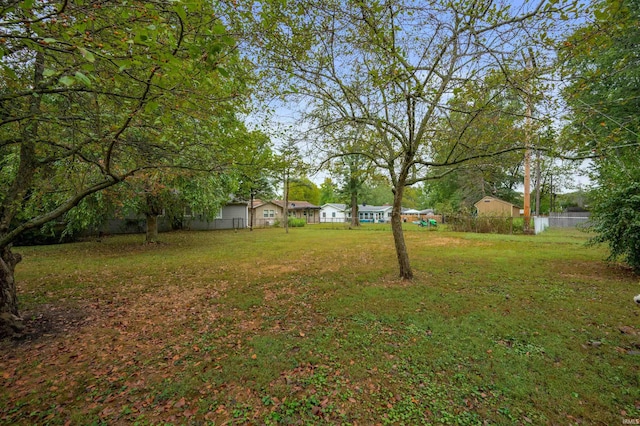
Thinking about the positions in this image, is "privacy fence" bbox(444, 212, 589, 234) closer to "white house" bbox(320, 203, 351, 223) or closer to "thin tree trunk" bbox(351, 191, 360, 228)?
"thin tree trunk" bbox(351, 191, 360, 228)

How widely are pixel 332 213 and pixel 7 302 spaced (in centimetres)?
3959

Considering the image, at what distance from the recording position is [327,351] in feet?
10.8

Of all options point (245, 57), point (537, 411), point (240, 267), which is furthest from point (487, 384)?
point (240, 267)

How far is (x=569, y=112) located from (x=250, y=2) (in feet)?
16.4

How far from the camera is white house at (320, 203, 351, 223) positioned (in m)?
42.0

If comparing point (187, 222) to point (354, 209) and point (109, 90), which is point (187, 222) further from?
point (109, 90)

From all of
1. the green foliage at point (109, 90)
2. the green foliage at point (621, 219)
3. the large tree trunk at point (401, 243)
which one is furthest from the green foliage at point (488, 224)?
the green foliage at point (109, 90)

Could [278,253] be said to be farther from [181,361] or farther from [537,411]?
[537,411]

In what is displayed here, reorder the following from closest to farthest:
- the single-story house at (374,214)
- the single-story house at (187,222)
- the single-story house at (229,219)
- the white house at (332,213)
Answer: the single-story house at (187,222) → the single-story house at (229,219) → the white house at (332,213) → the single-story house at (374,214)

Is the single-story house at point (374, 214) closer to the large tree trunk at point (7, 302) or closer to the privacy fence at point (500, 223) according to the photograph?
the privacy fence at point (500, 223)

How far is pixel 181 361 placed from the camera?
3109 mm

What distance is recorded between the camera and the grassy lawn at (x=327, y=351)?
92.7 inches

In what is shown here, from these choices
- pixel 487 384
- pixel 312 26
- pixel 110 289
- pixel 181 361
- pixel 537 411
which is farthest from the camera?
pixel 110 289

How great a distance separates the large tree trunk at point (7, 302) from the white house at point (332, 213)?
38.3 metres
